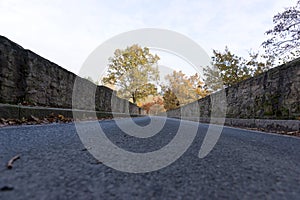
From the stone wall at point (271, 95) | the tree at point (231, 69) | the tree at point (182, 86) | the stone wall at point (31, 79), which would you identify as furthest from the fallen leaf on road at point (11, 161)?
the tree at point (182, 86)

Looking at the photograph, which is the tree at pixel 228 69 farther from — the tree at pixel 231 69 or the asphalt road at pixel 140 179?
the asphalt road at pixel 140 179

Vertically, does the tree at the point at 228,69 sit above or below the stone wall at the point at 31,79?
above

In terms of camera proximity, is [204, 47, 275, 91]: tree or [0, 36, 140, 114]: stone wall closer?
[0, 36, 140, 114]: stone wall

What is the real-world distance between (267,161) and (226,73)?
16.5 m

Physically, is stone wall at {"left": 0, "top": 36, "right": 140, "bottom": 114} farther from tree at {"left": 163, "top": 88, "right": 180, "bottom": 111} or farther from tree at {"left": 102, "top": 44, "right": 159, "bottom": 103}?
tree at {"left": 163, "top": 88, "right": 180, "bottom": 111}

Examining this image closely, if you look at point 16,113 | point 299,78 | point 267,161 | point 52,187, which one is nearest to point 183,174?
point 52,187

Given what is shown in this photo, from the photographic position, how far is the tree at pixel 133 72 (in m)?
27.8

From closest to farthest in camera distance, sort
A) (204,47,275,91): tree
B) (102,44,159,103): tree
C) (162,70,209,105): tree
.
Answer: (204,47,275,91): tree, (102,44,159,103): tree, (162,70,209,105): tree

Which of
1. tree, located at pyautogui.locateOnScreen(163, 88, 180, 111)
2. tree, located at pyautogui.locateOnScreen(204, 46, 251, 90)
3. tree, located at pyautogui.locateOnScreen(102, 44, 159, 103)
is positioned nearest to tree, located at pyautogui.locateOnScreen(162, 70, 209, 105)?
tree, located at pyautogui.locateOnScreen(163, 88, 180, 111)

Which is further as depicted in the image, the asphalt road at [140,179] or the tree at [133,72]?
the tree at [133,72]

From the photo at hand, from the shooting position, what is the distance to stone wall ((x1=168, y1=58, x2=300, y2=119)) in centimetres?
451

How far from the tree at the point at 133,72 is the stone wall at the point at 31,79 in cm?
2155

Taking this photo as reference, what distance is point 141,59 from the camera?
28.5 m

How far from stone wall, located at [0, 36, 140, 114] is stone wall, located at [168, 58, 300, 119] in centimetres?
583
